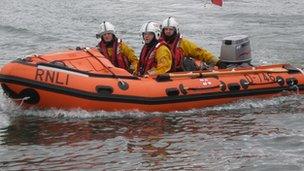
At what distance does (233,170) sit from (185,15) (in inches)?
488

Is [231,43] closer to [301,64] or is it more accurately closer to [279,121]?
[279,121]

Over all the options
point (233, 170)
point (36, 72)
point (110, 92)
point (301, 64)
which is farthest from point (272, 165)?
point (301, 64)

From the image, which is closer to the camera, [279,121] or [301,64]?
[279,121]

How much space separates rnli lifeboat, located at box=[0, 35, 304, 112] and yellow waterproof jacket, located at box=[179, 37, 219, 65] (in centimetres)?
71

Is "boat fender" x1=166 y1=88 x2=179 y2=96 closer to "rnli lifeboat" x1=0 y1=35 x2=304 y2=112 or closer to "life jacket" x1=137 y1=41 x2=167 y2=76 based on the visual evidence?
"rnli lifeboat" x1=0 y1=35 x2=304 y2=112

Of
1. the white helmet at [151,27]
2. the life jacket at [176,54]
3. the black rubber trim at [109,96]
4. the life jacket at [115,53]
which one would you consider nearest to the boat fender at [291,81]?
the black rubber trim at [109,96]

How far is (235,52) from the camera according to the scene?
379 inches

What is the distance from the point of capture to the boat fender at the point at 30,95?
8117mm

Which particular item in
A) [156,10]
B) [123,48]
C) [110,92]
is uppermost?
[156,10]

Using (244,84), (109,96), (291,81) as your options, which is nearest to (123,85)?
(109,96)

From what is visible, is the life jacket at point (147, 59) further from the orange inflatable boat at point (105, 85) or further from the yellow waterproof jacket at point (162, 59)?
the orange inflatable boat at point (105, 85)

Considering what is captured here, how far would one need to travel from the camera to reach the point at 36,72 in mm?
8086

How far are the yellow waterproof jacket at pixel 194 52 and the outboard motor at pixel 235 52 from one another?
0.63ft

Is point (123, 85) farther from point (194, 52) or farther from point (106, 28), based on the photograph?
point (194, 52)
